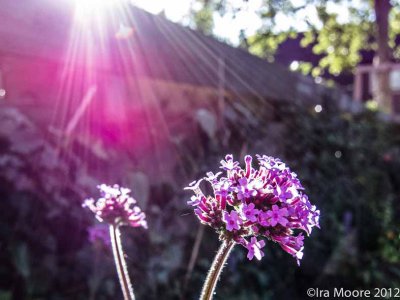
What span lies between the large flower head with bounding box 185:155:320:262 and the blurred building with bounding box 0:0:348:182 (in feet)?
5.45

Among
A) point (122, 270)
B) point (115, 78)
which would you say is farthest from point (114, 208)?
point (115, 78)

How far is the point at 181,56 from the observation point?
3.61 metres

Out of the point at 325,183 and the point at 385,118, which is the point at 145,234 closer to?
the point at 325,183

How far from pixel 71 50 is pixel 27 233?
974 mm

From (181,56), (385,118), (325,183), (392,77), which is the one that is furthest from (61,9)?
(392,77)

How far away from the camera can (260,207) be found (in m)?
1.22

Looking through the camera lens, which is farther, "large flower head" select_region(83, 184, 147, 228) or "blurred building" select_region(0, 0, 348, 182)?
"blurred building" select_region(0, 0, 348, 182)

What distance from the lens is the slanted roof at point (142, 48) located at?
8.59ft

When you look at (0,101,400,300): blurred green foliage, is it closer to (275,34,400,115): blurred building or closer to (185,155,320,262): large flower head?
(185,155,320,262): large flower head

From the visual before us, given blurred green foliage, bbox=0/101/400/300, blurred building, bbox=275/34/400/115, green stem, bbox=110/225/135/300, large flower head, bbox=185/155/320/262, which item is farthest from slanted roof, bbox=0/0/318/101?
blurred building, bbox=275/34/400/115

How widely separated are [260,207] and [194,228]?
2167 mm

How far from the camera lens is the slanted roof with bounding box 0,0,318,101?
262 cm

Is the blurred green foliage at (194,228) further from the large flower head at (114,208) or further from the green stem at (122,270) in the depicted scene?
the green stem at (122,270)

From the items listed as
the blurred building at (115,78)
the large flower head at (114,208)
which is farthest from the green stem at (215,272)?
the blurred building at (115,78)
